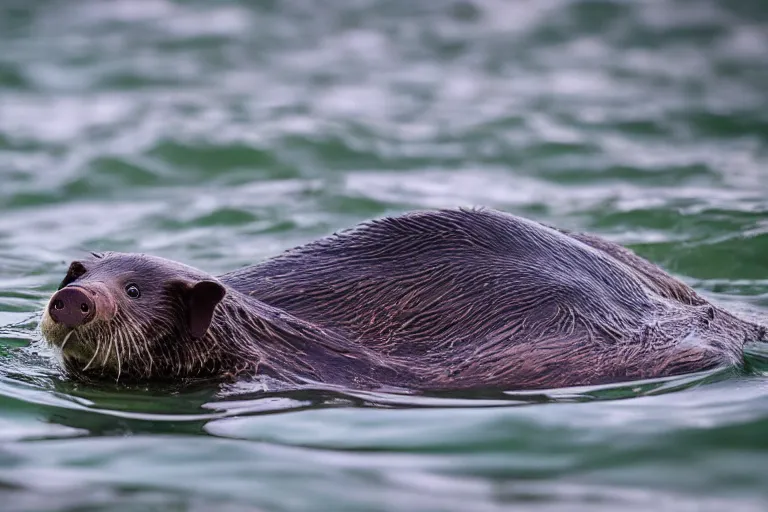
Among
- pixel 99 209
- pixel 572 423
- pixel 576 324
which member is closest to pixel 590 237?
pixel 576 324

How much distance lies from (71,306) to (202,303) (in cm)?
77

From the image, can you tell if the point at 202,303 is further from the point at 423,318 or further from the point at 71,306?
the point at 423,318

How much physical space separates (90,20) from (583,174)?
45.4 feet

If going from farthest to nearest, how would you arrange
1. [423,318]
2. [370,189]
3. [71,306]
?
[370,189], [423,318], [71,306]

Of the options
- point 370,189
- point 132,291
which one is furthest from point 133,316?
point 370,189

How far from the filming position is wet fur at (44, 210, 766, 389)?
7727mm

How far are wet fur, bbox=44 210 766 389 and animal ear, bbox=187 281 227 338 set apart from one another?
0.29ft

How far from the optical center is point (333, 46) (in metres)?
26.5

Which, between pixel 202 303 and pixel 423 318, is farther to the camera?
pixel 423 318

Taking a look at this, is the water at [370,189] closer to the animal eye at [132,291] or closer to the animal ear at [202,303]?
the animal ear at [202,303]

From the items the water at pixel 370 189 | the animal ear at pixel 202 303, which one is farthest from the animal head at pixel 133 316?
the water at pixel 370 189

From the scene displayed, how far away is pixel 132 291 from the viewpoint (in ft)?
24.9

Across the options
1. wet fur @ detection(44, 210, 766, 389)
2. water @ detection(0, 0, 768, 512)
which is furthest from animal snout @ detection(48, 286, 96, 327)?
water @ detection(0, 0, 768, 512)

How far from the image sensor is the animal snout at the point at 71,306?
7188 mm
